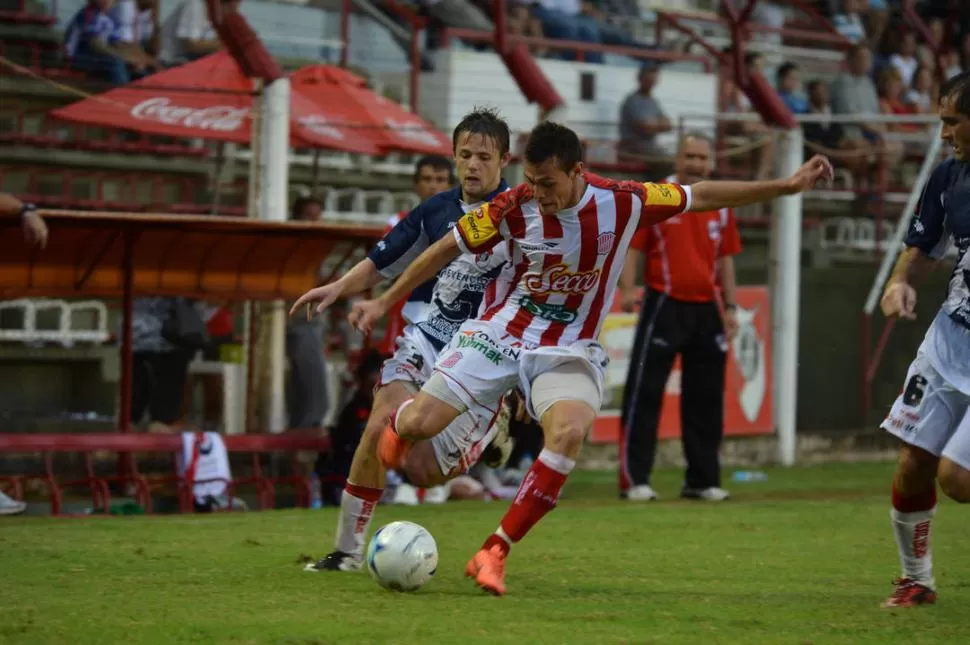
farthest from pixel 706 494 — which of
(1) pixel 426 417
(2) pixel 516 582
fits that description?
(1) pixel 426 417

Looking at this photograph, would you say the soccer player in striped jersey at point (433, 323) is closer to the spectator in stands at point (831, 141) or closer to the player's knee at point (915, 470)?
the player's knee at point (915, 470)

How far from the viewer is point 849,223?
63.9 feet

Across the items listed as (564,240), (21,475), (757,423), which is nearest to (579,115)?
(757,423)

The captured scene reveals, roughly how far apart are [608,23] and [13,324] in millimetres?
10401

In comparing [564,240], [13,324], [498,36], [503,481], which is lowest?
[503,481]

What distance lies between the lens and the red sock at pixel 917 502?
669 cm

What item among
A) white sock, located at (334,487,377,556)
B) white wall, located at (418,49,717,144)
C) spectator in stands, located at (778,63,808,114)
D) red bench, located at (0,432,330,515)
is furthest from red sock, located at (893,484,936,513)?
spectator in stands, located at (778,63,808,114)

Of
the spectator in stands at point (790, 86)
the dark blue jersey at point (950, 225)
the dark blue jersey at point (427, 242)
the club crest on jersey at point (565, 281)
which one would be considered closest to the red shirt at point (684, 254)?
the dark blue jersey at point (427, 242)

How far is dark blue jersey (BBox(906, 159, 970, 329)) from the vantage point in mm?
6586

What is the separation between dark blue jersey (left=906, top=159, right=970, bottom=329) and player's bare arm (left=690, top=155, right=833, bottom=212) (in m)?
0.47

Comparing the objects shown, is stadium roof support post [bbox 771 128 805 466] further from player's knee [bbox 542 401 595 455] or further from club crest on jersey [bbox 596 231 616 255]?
player's knee [bbox 542 401 595 455]

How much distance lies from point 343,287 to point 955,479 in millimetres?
2652

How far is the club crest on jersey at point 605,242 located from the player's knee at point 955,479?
1768mm

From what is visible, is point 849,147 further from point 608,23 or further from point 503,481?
point 503,481
